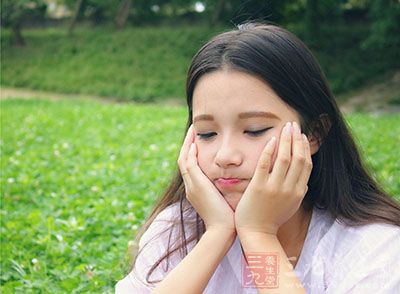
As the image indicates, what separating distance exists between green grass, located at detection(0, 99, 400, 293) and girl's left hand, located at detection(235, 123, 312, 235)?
33.8 inches

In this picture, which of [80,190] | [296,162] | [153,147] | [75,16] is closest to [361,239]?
[296,162]

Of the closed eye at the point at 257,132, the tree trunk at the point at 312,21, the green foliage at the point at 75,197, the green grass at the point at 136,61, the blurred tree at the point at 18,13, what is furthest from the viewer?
the blurred tree at the point at 18,13

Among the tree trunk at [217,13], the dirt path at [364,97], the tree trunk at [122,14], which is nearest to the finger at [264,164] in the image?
→ the dirt path at [364,97]

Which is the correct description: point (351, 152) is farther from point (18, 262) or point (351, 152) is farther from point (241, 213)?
point (18, 262)

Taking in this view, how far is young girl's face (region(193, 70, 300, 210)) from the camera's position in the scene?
146 centimetres

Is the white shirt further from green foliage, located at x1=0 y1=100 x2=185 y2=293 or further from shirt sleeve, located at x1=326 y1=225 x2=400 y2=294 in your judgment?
green foliage, located at x1=0 y1=100 x2=185 y2=293

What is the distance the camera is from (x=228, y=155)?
1.45 metres

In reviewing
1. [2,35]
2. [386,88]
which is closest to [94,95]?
[2,35]

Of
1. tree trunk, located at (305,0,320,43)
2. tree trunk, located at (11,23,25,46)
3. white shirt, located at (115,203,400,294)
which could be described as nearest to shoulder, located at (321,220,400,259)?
white shirt, located at (115,203,400,294)

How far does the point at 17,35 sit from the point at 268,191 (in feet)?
72.6

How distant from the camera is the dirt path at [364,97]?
1611 cm

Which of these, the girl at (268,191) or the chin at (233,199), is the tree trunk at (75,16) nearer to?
the girl at (268,191)

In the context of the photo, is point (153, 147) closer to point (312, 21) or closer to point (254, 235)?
point (254, 235)

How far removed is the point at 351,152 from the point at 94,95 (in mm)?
16789
